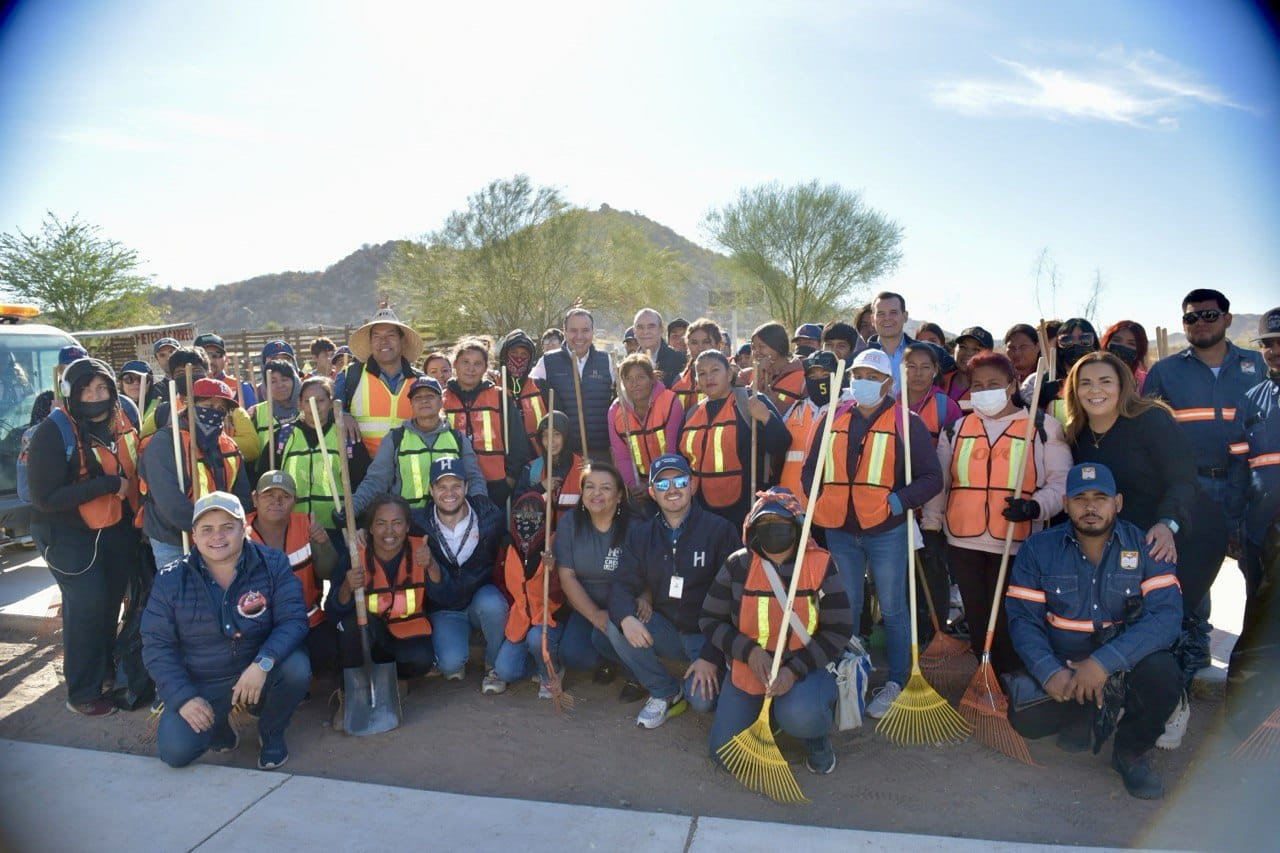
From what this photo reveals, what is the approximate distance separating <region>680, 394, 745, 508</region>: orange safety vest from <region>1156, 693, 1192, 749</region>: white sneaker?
99.9 inches

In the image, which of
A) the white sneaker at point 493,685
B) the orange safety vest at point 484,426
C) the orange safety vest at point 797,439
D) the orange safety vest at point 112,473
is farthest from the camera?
the orange safety vest at point 484,426

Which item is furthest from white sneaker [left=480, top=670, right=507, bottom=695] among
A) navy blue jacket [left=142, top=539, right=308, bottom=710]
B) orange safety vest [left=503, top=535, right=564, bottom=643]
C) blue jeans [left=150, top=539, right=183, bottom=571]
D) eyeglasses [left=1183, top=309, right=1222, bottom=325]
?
eyeglasses [left=1183, top=309, right=1222, bottom=325]

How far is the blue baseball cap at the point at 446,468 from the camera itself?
4961 millimetres

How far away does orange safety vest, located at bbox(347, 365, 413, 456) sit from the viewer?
5.55 m

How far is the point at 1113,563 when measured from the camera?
3840 mm

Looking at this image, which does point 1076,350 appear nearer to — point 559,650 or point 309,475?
point 559,650

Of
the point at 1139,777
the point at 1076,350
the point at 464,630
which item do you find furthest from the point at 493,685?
the point at 1076,350

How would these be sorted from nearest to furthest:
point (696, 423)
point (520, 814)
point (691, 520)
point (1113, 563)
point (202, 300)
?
point (520, 814) → point (1113, 563) → point (691, 520) → point (696, 423) → point (202, 300)

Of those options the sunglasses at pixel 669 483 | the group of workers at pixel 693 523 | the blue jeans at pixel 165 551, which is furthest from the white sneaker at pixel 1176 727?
the blue jeans at pixel 165 551

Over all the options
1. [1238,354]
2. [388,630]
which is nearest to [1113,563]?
[1238,354]

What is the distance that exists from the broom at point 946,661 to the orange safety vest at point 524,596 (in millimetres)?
2271

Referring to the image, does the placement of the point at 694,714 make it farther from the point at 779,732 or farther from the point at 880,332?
the point at 880,332

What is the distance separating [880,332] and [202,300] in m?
89.4

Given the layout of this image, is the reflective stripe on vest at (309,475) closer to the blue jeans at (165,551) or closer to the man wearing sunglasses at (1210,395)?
the blue jeans at (165,551)
